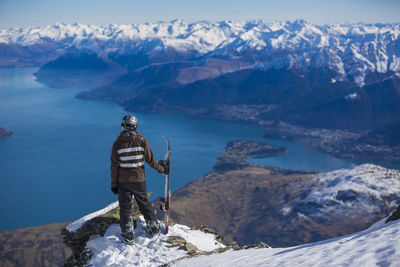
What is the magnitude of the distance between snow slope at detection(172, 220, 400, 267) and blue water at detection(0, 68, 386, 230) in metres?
57.1

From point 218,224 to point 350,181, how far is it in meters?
27.6

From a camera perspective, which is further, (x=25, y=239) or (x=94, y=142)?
(x=94, y=142)

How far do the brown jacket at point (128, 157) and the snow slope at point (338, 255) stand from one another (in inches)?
75.4

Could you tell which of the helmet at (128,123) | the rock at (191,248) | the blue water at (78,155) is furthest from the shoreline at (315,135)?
the helmet at (128,123)

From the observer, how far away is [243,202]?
65.1m

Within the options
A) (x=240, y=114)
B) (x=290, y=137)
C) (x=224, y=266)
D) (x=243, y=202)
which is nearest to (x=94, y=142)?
(x=243, y=202)

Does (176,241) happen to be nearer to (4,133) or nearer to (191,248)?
(191,248)

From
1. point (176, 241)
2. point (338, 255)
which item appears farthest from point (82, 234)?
point (338, 255)

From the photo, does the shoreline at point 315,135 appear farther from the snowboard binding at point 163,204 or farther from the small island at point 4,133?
the snowboard binding at point 163,204

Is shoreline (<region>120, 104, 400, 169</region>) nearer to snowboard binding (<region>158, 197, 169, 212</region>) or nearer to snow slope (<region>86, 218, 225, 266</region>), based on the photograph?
snowboard binding (<region>158, 197, 169, 212</region>)

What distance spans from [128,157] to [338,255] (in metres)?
4.07

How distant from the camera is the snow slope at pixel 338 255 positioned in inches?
179

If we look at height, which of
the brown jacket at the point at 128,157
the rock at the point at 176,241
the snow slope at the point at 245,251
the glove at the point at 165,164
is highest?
the brown jacket at the point at 128,157

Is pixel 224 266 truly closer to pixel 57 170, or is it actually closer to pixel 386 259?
pixel 386 259
